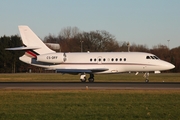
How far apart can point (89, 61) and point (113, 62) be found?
9.62 feet

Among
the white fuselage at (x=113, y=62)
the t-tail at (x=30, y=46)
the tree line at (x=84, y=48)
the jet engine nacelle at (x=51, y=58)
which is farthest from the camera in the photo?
the tree line at (x=84, y=48)

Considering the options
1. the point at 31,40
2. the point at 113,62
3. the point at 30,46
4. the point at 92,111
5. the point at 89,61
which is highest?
the point at 31,40

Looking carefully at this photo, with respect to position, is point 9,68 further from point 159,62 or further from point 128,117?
point 128,117

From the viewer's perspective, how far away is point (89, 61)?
44.0m

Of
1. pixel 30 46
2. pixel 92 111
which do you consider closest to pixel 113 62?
pixel 30 46

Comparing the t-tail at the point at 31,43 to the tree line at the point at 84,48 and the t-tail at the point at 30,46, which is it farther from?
the tree line at the point at 84,48

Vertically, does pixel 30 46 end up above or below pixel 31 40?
below

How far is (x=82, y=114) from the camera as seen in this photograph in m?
16.0

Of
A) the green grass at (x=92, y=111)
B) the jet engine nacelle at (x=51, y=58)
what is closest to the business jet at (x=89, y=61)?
the jet engine nacelle at (x=51, y=58)

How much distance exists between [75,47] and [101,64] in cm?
7108

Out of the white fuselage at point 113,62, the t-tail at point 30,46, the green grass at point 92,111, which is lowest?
the green grass at point 92,111

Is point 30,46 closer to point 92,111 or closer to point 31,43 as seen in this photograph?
point 31,43

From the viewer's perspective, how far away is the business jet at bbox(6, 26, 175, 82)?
139 ft

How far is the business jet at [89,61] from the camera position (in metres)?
42.3
